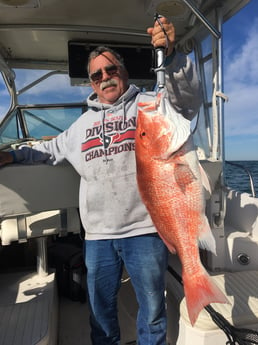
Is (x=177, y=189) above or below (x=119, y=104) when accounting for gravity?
below

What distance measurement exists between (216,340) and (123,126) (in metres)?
1.50

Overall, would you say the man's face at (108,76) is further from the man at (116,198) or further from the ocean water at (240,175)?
the ocean water at (240,175)

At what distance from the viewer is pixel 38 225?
97.4 inches

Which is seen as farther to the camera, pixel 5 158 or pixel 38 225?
pixel 38 225

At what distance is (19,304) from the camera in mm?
2471

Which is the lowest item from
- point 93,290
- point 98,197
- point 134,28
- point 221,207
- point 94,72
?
point 93,290

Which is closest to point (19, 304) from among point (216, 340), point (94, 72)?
point (216, 340)

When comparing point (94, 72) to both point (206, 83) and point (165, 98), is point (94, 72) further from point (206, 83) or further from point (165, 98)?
point (206, 83)

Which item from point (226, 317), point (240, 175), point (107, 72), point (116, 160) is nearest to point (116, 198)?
point (116, 160)

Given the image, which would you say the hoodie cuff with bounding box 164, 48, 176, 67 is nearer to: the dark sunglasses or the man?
the man

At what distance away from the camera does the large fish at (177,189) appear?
1.48 m

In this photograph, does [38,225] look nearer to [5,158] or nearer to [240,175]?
[5,158]

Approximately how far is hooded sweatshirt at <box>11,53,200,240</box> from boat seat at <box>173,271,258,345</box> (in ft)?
2.44

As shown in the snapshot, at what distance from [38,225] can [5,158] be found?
26.7 inches
